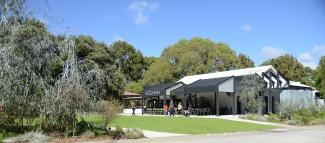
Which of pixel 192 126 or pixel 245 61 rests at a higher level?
pixel 245 61

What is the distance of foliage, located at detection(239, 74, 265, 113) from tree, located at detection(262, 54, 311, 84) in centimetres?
3490

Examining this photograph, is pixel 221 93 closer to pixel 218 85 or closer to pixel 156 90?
pixel 218 85

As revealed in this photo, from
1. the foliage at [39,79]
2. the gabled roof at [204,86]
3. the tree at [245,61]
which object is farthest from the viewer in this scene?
the tree at [245,61]

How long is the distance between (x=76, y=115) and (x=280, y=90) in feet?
90.7

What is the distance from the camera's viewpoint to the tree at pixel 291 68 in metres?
70.8

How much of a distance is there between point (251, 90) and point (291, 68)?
127ft

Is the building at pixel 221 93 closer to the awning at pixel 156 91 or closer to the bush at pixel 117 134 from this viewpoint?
the awning at pixel 156 91

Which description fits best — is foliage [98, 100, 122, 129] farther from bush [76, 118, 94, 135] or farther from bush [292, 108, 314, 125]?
bush [292, 108, 314, 125]

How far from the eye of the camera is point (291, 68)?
7194 centimetres

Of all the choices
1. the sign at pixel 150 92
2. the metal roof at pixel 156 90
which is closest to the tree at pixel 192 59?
the metal roof at pixel 156 90

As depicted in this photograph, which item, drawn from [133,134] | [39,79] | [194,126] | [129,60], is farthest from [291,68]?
[39,79]

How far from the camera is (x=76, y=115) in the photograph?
16.7 m

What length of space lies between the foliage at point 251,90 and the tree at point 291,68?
114 feet

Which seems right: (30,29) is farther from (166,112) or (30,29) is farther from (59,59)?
(166,112)
